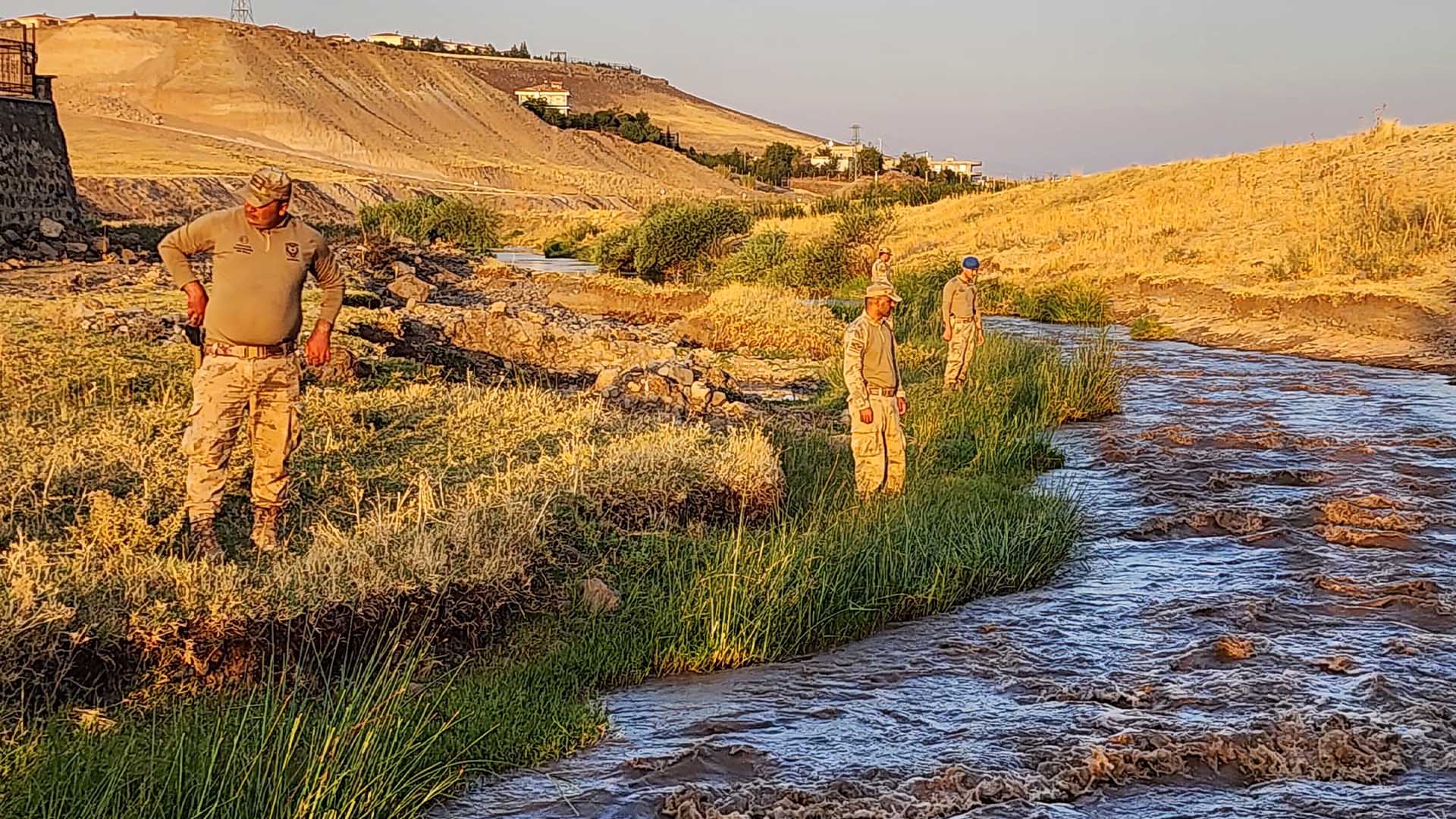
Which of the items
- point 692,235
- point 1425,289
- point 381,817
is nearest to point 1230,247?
point 1425,289

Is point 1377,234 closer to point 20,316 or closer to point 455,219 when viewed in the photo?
point 20,316

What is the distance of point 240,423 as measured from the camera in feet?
24.5

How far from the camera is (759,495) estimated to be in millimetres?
9953

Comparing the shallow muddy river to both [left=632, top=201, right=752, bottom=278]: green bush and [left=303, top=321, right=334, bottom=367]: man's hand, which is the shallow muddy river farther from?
[left=303, top=321, right=334, bottom=367]: man's hand

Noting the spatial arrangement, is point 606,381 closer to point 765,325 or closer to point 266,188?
point 266,188

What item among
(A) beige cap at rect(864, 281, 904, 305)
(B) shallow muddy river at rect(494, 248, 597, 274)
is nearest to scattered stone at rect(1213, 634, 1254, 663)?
(A) beige cap at rect(864, 281, 904, 305)

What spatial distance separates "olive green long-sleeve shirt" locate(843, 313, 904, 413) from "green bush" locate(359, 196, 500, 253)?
41.5 m

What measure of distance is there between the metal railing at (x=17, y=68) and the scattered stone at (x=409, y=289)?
9310mm

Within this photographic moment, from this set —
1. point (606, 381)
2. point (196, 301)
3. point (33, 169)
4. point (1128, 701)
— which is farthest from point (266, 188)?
point (33, 169)

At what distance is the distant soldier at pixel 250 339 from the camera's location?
7.10 meters

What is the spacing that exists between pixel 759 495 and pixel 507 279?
28.8m

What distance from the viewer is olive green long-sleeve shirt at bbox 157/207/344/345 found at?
23.3 feet

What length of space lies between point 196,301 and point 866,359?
4554 mm

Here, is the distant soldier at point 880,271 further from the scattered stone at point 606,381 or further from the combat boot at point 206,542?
the combat boot at point 206,542
